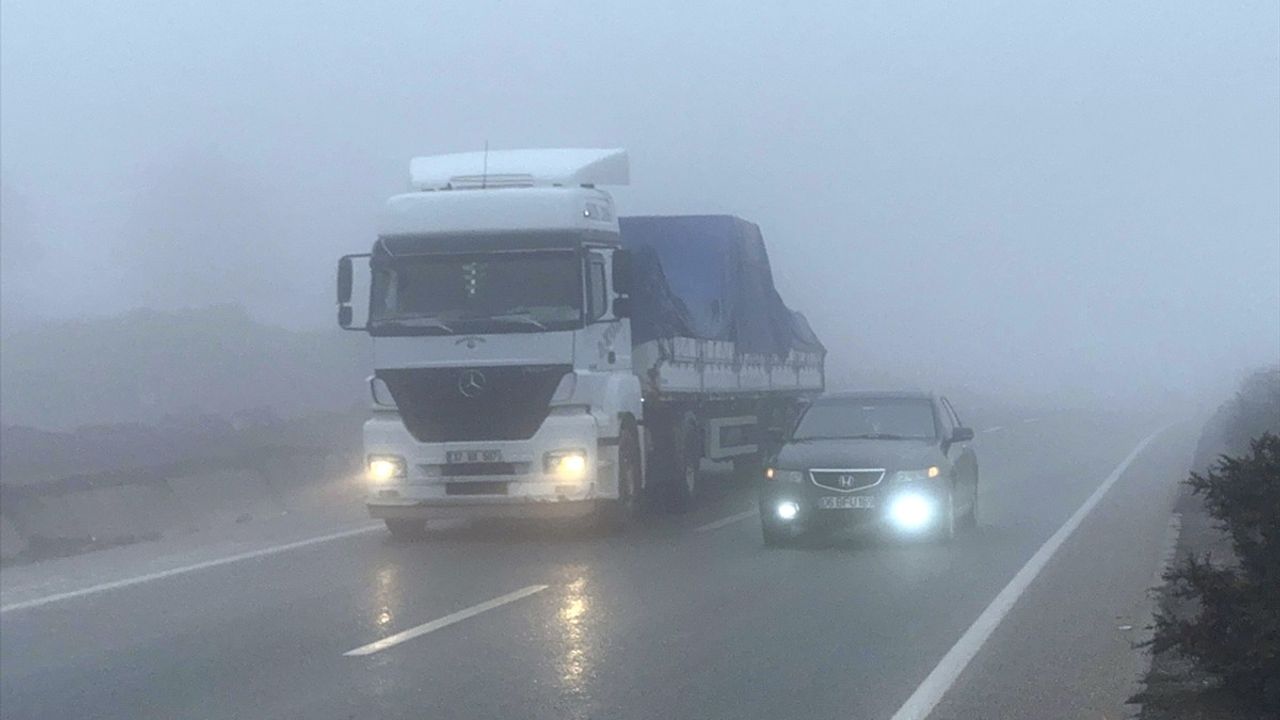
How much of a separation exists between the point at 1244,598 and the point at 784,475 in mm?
8867

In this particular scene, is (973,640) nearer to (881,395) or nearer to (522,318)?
(522,318)

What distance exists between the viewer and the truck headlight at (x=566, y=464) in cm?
1650

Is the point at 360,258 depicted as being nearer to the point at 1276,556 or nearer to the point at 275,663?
the point at 275,663

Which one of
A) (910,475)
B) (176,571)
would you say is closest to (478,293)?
(176,571)

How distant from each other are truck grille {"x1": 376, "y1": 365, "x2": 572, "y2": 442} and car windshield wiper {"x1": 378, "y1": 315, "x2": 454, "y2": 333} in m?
0.44

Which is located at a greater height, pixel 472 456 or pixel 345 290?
pixel 345 290

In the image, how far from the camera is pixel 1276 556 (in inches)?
302

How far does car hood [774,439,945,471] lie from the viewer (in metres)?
16.0

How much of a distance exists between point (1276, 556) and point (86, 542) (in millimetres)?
13528

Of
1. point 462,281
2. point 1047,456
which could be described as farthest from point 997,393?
point 462,281

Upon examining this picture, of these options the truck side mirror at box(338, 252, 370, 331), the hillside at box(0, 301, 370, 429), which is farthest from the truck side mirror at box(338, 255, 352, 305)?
the hillside at box(0, 301, 370, 429)

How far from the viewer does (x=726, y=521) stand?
64.2ft

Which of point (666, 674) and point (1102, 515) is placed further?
point (1102, 515)

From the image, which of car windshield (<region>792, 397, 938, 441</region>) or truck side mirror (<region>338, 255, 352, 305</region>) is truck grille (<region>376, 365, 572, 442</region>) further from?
car windshield (<region>792, 397, 938, 441</region>)
